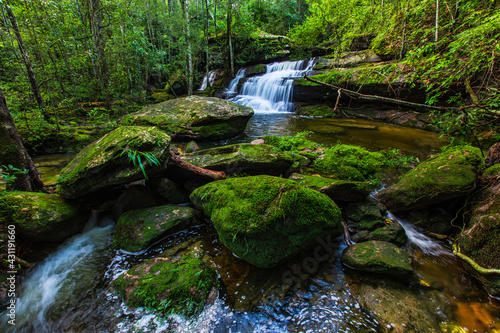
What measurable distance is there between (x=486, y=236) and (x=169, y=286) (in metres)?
4.11

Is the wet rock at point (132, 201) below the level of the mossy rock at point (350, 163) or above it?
below

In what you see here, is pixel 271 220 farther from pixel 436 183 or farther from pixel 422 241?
pixel 436 183

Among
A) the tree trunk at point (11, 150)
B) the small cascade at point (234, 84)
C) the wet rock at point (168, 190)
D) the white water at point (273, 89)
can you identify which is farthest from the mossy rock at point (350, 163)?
the small cascade at point (234, 84)

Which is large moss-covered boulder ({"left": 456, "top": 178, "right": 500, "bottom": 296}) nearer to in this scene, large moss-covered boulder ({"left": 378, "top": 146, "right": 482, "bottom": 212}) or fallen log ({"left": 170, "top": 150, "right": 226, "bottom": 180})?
large moss-covered boulder ({"left": 378, "top": 146, "right": 482, "bottom": 212})

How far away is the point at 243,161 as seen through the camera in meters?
4.35

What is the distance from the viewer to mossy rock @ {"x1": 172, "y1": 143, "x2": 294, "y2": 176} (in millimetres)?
4379

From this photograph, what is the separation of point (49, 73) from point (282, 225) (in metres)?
11.3

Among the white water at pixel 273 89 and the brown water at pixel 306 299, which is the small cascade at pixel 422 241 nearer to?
the brown water at pixel 306 299

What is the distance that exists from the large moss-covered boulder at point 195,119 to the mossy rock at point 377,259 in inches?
238

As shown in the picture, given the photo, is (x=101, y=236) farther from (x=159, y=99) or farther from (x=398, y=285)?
(x=159, y=99)

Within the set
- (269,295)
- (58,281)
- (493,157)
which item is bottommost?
(58,281)

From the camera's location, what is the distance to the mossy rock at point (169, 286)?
2.33 metres

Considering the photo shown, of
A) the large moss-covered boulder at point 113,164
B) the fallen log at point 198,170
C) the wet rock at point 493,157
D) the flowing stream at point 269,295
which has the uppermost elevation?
Result: the wet rock at point 493,157

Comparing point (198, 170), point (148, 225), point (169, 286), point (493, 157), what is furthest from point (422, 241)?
point (148, 225)
